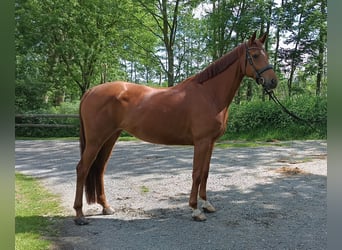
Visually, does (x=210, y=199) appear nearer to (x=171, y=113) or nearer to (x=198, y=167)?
(x=198, y=167)

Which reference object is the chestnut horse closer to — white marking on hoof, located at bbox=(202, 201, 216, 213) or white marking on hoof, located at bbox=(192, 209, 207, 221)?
white marking on hoof, located at bbox=(192, 209, 207, 221)

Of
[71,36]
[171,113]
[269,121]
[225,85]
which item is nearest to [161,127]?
[171,113]

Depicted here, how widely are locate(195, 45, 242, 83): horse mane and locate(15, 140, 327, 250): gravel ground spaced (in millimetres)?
1807

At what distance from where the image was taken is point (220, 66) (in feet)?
12.9

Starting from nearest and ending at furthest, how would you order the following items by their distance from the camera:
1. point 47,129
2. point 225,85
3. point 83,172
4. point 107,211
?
1. point 83,172
2. point 225,85
3. point 107,211
4. point 47,129

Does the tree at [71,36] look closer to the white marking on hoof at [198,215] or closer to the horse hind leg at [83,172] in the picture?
the horse hind leg at [83,172]

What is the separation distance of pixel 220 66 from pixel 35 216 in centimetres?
301

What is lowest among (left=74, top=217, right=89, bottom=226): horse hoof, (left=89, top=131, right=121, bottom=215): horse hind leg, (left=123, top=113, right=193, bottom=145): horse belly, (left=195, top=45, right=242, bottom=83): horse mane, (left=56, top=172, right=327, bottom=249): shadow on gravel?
(left=56, top=172, right=327, bottom=249): shadow on gravel

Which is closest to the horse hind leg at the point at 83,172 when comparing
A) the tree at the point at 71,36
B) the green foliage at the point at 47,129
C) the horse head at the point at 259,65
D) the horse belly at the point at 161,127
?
the horse belly at the point at 161,127

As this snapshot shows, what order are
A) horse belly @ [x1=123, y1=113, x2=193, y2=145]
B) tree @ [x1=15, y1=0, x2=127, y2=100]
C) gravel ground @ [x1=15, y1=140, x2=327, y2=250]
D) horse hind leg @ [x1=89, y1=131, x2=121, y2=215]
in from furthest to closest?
1. tree @ [x1=15, y1=0, x2=127, y2=100]
2. horse hind leg @ [x1=89, y1=131, x2=121, y2=215]
3. horse belly @ [x1=123, y1=113, x2=193, y2=145]
4. gravel ground @ [x1=15, y1=140, x2=327, y2=250]

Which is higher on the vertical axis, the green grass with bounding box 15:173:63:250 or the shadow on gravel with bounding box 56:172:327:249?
the green grass with bounding box 15:173:63:250

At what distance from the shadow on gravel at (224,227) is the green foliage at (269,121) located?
7.27 metres

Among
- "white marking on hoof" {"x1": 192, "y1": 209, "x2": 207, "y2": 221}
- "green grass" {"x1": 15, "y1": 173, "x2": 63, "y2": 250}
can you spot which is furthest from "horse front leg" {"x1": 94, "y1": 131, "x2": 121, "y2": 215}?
"white marking on hoof" {"x1": 192, "y1": 209, "x2": 207, "y2": 221}

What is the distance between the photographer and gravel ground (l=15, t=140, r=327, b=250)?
127 inches
